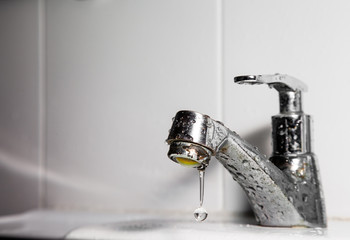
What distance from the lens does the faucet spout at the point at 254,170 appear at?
56cm

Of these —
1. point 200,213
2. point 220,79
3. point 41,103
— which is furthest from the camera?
point 41,103

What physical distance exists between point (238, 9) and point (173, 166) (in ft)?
0.82

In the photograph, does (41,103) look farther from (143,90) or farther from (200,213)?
(200,213)

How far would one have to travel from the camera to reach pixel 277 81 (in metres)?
0.62

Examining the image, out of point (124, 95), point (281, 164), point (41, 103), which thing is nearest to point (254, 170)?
point (281, 164)

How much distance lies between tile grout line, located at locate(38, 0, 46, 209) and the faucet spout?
433 millimetres

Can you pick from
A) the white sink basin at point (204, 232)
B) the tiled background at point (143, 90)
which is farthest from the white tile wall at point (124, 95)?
the white sink basin at point (204, 232)

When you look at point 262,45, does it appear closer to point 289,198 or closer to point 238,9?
point 238,9

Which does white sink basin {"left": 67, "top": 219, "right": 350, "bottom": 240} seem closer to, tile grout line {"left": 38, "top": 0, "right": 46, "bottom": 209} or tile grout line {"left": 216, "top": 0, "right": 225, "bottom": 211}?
tile grout line {"left": 216, "top": 0, "right": 225, "bottom": 211}

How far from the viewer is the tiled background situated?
73 centimetres

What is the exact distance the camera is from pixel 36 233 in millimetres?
741

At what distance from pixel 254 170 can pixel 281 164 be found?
0.19 feet

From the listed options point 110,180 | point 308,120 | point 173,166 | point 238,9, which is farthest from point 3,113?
point 308,120

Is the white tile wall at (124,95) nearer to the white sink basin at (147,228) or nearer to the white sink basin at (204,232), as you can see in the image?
the white sink basin at (147,228)
